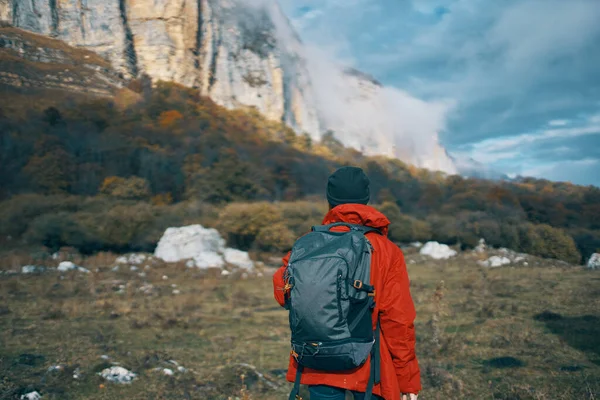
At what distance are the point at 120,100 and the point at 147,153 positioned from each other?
8.93 metres

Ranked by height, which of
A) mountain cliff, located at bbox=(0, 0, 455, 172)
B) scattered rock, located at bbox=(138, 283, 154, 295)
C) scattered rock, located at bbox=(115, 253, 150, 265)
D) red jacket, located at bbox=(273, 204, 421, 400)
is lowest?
scattered rock, located at bbox=(115, 253, 150, 265)

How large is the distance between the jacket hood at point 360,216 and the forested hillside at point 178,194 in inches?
616

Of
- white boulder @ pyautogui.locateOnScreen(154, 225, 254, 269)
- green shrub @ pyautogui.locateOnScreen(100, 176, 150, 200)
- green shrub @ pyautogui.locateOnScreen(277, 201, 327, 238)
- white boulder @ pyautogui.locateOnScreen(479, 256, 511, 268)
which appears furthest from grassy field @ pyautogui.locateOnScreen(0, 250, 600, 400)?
green shrub @ pyautogui.locateOnScreen(100, 176, 150, 200)

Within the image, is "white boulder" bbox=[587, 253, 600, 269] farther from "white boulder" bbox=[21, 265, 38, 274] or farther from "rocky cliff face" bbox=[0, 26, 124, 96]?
"rocky cliff face" bbox=[0, 26, 124, 96]

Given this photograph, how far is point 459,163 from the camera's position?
294 feet

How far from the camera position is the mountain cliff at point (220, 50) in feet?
111

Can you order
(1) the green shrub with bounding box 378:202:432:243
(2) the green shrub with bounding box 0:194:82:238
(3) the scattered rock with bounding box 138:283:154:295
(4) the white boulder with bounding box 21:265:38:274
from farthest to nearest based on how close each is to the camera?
1. (1) the green shrub with bounding box 378:202:432:243
2. (2) the green shrub with bounding box 0:194:82:238
3. (4) the white boulder with bounding box 21:265:38:274
4. (3) the scattered rock with bounding box 138:283:154:295

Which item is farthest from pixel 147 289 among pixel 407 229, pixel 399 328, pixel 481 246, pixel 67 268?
pixel 407 229

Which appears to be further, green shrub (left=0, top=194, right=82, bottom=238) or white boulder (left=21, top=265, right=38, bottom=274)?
green shrub (left=0, top=194, right=82, bottom=238)

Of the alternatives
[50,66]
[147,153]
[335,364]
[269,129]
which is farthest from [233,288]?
[269,129]

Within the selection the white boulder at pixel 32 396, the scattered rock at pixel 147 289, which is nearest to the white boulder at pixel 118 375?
the white boulder at pixel 32 396

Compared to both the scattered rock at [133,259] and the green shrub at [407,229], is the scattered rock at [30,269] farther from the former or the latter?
the green shrub at [407,229]

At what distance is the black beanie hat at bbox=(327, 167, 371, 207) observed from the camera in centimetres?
187

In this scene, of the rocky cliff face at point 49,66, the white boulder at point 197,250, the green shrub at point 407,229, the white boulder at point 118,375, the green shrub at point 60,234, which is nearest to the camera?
the white boulder at point 118,375
